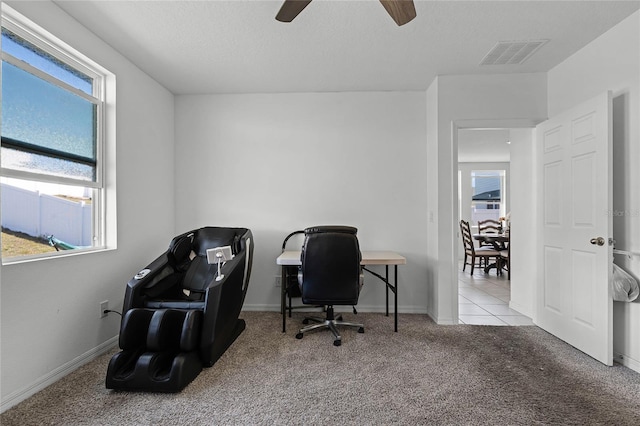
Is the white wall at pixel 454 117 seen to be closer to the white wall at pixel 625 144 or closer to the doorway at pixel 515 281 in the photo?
the doorway at pixel 515 281

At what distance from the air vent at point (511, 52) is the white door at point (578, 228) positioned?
619 millimetres

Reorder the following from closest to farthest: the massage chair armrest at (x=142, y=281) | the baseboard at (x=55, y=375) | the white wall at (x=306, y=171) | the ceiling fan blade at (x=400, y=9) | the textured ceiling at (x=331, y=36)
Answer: the ceiling fan blade at (x=400, y=9) < the baseboard at (x=55, y=375) < the textured ceiling at (x=331, y=36) < the massage chair armrest at (x=142, y=281) < the white wall at (x=306, y=171)

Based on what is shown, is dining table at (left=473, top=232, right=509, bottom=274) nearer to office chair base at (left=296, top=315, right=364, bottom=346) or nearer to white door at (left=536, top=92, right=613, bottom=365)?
white door at (left=536, top=92, right=613, bottom=365)

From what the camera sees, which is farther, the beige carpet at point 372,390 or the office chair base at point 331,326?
the office chair base at point 331,326

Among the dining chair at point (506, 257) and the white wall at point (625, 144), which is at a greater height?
the white wall at point (625, 144)

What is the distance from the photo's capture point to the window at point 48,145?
1.87 metres

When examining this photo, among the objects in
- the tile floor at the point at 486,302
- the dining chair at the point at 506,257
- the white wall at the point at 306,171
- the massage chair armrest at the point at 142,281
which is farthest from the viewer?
the dining chair at the point at 506,257

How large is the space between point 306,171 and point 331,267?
54.8 inches

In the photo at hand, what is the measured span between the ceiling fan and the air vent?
4.24ft

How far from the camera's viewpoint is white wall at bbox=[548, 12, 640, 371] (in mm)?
2143

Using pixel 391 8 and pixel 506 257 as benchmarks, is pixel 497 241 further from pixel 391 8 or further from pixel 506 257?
pixel 391 8

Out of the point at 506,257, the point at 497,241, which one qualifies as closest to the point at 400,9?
the point at 497,241

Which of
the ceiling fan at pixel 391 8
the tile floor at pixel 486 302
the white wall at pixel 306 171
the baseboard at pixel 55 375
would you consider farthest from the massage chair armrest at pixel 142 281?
the tile floor at pixel 486 302

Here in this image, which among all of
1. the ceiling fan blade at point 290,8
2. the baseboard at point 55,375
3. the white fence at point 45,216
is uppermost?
the ceiling fan blade at point 290,8
